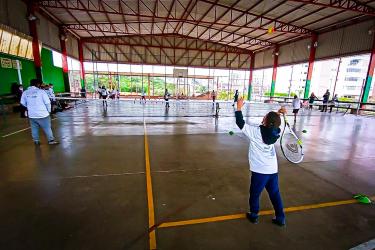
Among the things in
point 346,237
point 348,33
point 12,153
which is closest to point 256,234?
point 346,237

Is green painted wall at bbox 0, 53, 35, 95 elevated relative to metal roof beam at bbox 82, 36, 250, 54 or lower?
lower

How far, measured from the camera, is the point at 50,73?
1969 cm

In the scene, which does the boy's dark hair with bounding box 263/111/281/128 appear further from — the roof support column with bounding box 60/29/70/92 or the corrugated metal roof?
the roof support column with bounding box 60/29/70/92

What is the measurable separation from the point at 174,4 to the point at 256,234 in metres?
19.4

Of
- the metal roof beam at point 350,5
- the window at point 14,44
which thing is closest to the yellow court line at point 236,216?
the metal roof beam at point 350,5

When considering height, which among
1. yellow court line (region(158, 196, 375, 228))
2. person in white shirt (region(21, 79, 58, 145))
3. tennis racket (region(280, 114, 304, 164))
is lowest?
yellow court line (region(158, 196, 375, 228))

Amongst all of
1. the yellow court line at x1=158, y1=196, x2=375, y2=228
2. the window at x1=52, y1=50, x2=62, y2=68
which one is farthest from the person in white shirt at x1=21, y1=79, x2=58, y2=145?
the window at x1=52, y1=50, x2=62, y2=68

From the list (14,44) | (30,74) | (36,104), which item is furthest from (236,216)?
(30,74)

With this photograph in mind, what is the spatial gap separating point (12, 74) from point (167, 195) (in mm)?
16218

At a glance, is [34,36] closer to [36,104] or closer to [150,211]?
[36,104]

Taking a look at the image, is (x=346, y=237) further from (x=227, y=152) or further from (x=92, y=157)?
(x=92, y=157)

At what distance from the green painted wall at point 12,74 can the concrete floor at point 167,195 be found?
346 inches

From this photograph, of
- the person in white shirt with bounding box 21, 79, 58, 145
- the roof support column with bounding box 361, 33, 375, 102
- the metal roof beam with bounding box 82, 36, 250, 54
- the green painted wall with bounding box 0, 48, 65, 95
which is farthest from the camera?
the metal roof beam with bounding box 82, 36, 250, 54

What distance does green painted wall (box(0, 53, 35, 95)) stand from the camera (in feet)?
43.4
